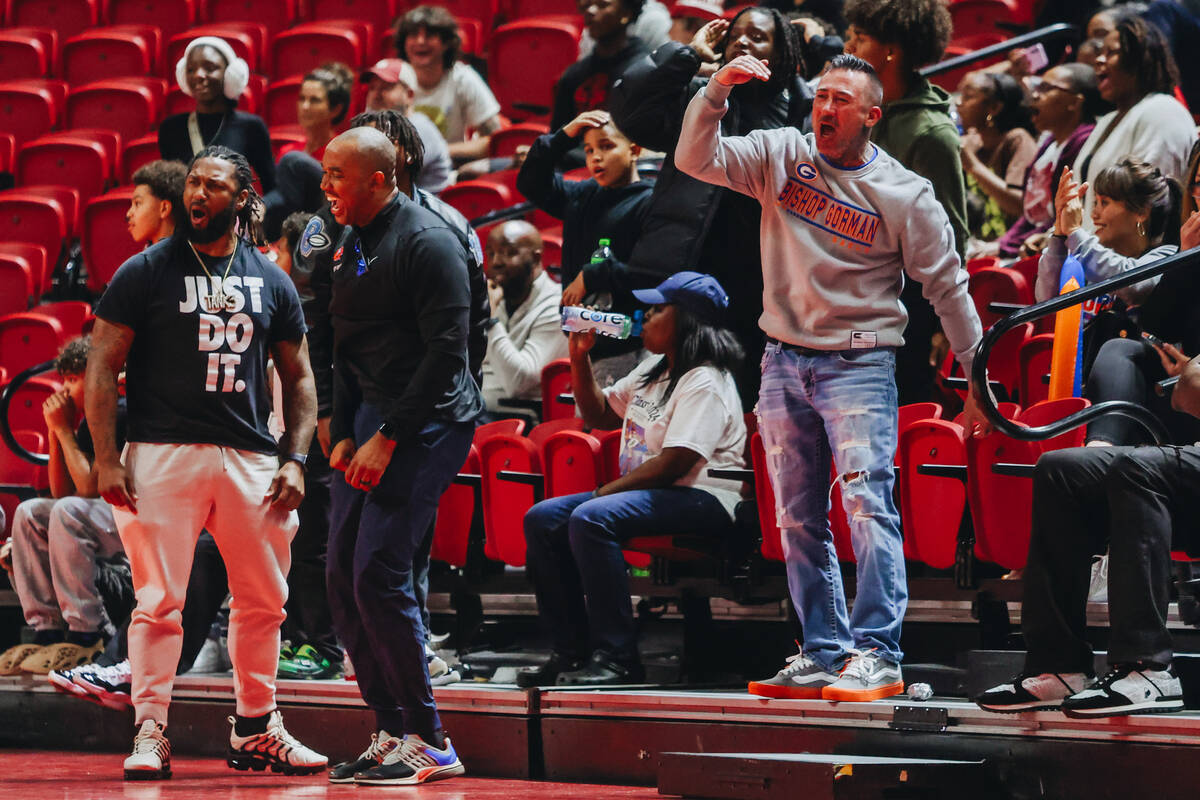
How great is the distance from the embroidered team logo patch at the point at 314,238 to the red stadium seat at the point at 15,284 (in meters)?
3.72

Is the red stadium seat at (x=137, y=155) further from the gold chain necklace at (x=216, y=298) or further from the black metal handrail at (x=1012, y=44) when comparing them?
the gold chain necklace at (x=216, y=298)

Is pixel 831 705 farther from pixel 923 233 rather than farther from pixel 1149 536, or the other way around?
pixel 923 233

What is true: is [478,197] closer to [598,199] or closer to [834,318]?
[598,199]

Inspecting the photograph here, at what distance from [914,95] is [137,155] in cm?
508

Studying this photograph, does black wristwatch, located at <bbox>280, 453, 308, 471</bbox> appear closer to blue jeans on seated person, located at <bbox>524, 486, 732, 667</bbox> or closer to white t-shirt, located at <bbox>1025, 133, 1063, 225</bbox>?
blue jeans on seated person, located at <bbox>524, 486, 732, 667</bbox>

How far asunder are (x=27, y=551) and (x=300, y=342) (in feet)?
6.21

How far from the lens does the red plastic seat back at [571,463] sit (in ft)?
16.6

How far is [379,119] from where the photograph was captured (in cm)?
464

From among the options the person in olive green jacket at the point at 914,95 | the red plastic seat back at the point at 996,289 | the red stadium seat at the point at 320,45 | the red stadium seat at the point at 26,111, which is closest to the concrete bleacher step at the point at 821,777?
the person in olive green jacket at the point at 914,95

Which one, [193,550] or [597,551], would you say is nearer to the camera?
[193,550]

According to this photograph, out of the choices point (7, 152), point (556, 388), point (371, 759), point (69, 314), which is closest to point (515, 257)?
point (556, 388)

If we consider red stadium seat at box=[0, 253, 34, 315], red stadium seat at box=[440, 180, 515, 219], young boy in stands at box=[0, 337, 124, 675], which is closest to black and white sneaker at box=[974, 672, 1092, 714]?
young boy in stands at box=[0, 337, 124, 675]

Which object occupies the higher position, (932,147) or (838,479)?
(932,147)

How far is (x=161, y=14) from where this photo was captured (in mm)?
10633
